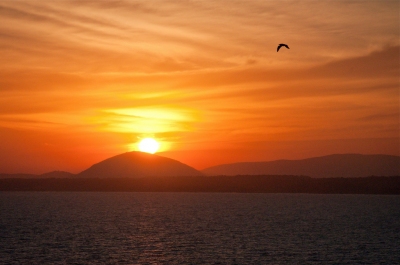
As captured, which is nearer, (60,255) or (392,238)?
(60,255)

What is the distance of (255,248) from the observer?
277ft

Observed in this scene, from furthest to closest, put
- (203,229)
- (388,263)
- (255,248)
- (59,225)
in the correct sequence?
(59,225), (203,229), (255,248), (388,263)

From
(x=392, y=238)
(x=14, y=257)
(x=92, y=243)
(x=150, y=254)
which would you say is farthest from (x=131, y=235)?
(x=392, y=238)

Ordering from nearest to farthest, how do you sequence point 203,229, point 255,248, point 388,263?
1. point 388,263
2. point 255,248
3. point 203,229

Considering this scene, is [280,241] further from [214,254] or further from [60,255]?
[60,255]

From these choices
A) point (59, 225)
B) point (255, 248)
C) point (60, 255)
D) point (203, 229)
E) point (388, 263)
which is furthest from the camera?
point (59, 225)

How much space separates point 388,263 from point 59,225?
83.9 meters

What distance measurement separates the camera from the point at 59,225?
12781 cm

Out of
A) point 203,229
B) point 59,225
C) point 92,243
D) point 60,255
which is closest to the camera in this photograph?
point 60,255

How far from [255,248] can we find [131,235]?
30852 millimetres

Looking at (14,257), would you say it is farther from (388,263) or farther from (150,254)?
(388,263)

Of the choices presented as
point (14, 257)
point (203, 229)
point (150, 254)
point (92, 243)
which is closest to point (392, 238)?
point (203, 229)

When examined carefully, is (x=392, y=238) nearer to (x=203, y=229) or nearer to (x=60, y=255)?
(x=203, y=229)

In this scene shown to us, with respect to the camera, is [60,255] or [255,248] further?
[255,248]
